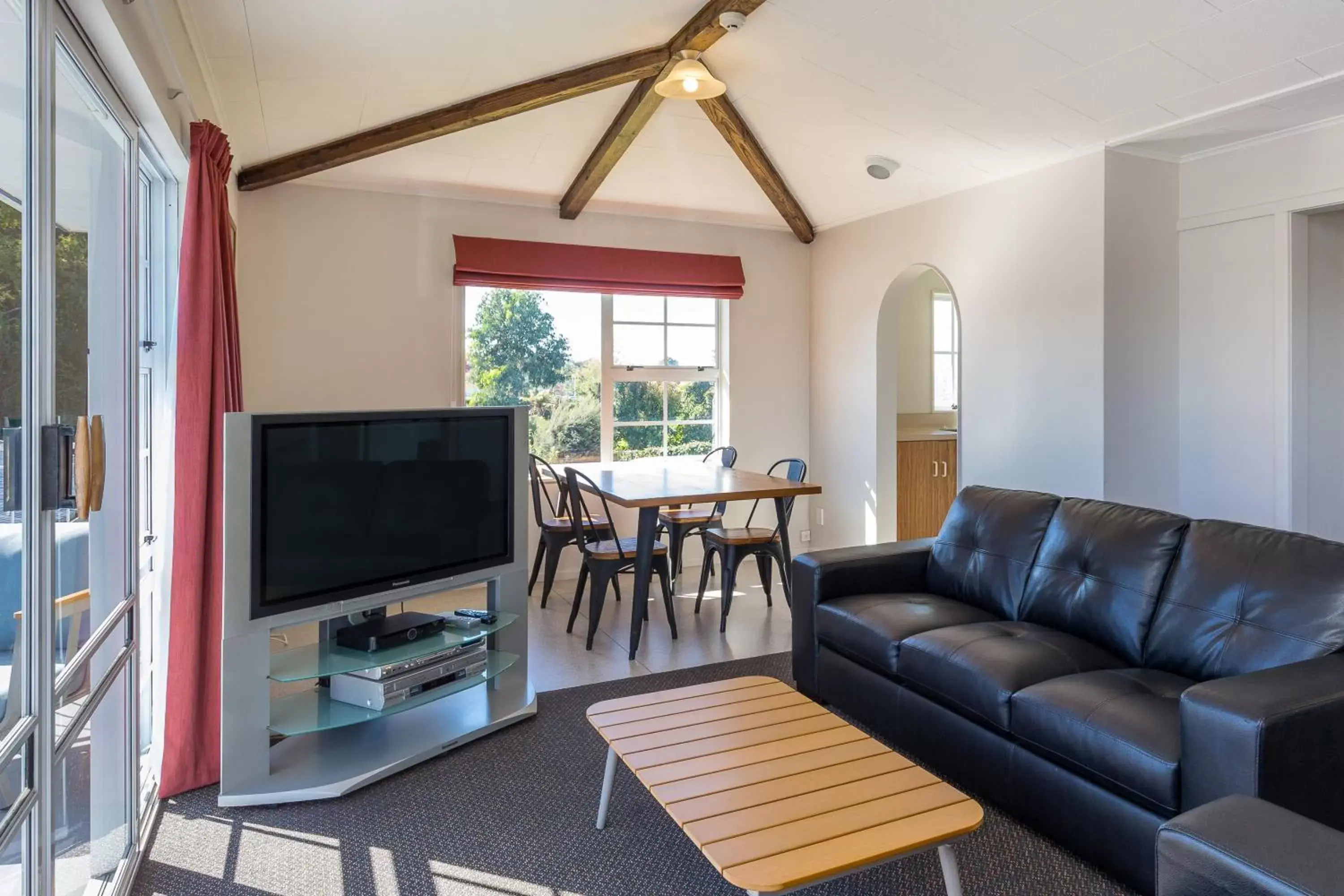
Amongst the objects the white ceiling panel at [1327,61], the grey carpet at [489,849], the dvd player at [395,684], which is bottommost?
the grey carpet at [489,849]

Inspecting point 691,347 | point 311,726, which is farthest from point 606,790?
point 691,347

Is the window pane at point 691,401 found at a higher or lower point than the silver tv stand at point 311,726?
higher

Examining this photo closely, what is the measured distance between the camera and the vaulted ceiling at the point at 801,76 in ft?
9.97

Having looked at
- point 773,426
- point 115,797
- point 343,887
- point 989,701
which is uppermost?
point 773,426

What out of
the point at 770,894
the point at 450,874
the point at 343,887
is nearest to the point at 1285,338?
the point at 770,894

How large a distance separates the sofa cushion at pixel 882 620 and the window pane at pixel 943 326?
397cm

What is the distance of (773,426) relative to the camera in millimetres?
6172

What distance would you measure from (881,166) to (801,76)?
0.92 metres

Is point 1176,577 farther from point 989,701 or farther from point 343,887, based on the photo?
point 343,887

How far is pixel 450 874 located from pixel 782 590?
3.29 meters

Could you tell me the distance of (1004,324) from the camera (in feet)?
15.0

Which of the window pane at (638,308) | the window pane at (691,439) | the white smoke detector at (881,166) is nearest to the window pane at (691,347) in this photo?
the window pane at (638,308)

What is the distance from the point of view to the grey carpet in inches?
82.4

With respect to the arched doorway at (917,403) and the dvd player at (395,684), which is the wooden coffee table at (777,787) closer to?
the dvd player at (395,684)
